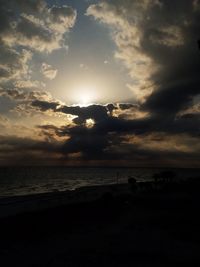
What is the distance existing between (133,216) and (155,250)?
31.1 ft

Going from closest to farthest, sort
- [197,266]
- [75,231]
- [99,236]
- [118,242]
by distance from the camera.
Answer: [197,266] → [118,242] → [99,236] → [75,231]

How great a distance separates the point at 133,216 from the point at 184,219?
13.7 feet

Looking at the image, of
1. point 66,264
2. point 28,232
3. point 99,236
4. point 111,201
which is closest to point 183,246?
point 99,236

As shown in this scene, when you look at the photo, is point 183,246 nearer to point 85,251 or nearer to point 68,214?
point 85,251

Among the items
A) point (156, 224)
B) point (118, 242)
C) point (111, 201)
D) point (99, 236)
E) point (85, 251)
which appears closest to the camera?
point (85, 251)

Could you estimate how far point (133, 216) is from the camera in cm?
2555

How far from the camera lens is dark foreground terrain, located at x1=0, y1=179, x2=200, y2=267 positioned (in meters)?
14.7

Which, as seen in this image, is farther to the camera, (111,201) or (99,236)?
(111,201)

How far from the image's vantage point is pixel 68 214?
2636cm

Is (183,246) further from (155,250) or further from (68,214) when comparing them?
(68,214)

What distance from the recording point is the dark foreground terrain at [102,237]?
580 inches

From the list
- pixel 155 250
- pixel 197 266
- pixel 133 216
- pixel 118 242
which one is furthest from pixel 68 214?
pixel 197 266

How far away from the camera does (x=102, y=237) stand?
18.9 m

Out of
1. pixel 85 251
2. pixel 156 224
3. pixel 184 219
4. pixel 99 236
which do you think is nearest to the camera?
pixel 85 251
